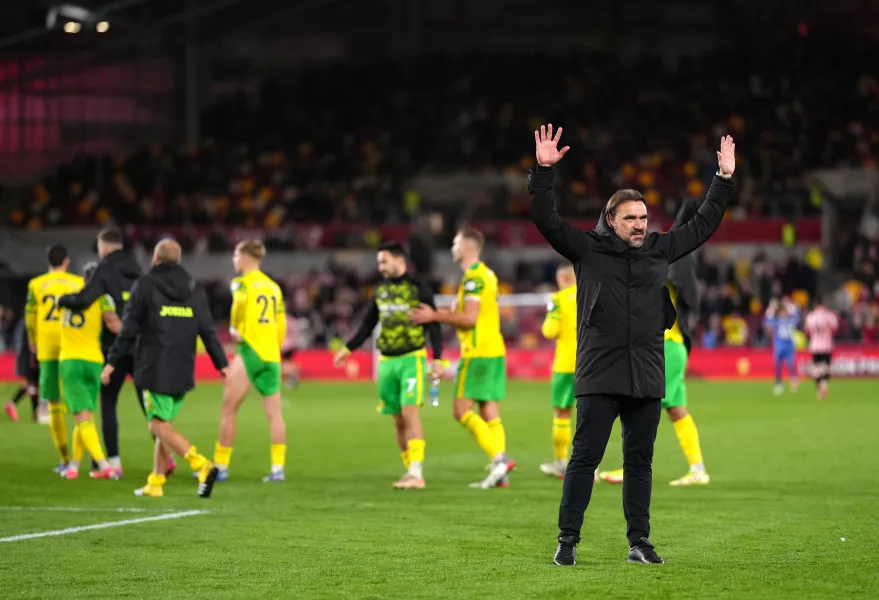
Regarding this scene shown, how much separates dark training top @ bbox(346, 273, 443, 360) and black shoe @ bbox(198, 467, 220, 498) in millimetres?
1979

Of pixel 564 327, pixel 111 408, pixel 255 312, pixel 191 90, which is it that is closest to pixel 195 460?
pixel 255 312

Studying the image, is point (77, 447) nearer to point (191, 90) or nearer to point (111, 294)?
point (111, 294)

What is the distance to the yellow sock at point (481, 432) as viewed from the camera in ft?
44.3

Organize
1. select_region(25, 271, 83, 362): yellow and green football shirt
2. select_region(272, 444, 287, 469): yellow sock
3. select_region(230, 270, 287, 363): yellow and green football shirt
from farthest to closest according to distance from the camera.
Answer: select_region(25, 271, 83, 362): yellow and green football shirt → select_region(272, 444, 287, 469): yellow sock → select_region(230, 270, 287, 363): yellow and green football shirt

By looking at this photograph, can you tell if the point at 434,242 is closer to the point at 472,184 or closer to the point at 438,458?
the point at 472,184

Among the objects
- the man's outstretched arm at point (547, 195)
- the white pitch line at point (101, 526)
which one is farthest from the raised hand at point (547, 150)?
the white pitch line at point (101, 526)

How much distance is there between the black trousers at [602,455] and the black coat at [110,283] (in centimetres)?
624

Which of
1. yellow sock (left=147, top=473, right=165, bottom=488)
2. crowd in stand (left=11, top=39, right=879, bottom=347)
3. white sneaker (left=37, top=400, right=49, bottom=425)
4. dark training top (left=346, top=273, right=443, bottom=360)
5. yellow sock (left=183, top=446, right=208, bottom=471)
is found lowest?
white sneaker (left=37, top=400, right=49, bottom=425)

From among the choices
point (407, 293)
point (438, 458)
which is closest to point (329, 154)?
point (438, 458)

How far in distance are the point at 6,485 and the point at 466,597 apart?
7510mm

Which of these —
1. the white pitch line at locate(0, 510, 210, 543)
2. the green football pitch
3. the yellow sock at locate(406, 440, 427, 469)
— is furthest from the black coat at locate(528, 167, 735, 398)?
the yellow sock at locate(406, 440, 427, 469)

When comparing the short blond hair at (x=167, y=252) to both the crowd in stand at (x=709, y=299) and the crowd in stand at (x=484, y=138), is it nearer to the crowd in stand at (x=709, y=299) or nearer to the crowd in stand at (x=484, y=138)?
the crowd in stand at (x=709, y=299)

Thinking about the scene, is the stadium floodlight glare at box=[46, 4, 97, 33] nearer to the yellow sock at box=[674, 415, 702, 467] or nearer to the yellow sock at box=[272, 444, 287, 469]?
the yellow sock at box=[272, 444, 287, 469]

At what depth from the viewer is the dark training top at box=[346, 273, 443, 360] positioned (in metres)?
13.5
